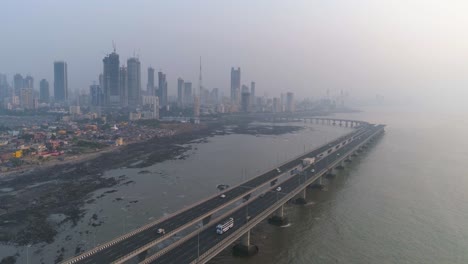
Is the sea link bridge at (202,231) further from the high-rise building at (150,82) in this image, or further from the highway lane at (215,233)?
the high-rise building at (150,82)

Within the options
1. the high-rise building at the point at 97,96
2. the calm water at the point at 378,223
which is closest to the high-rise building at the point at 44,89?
the high-rise building at the point at 97,96

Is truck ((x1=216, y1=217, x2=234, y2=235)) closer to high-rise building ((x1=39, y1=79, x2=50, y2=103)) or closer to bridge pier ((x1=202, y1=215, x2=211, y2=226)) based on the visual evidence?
bridge pier ((x1=202, y1=215, x2=211, y2=226))

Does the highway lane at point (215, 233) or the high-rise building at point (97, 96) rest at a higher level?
the high-rise building at point (97, 96)

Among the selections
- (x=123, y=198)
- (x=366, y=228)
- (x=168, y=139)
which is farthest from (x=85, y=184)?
(x=168, y=139)

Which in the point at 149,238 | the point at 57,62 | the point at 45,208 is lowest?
the point at 45,208

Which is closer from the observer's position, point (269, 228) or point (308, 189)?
point (269, 228)

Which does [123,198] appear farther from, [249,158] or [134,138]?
[134,138]

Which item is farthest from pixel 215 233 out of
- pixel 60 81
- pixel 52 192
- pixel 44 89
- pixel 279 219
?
pixel 44 89
